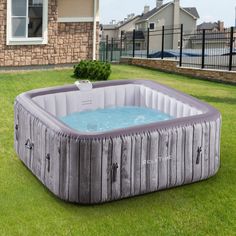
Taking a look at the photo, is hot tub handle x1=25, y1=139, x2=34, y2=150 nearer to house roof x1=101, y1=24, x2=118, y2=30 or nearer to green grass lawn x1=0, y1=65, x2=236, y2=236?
green grass lawn x1=0, y1=65, x2=236, y2=236

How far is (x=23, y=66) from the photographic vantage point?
1788 cm

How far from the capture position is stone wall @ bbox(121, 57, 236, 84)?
677 inches

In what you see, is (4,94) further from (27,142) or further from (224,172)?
(224,172)

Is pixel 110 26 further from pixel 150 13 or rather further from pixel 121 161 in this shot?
pixel 121 161

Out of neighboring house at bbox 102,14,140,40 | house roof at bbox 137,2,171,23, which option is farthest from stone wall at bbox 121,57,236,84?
neighboring house at bbox 102,14,140,40

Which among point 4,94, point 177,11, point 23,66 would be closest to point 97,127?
point 4,94

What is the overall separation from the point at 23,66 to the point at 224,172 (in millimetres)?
12734

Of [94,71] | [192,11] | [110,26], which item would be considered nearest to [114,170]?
[94,71]

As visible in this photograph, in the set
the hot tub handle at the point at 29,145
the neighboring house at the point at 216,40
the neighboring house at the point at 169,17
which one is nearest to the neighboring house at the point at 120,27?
the neighboring house at the point at 169,17

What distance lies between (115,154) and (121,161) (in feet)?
0.45

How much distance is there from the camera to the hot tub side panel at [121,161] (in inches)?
211

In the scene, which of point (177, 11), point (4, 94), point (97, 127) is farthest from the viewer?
point (177, 11)

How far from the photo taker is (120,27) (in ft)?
246

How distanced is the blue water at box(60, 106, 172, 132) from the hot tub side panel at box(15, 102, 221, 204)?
2.81 m
